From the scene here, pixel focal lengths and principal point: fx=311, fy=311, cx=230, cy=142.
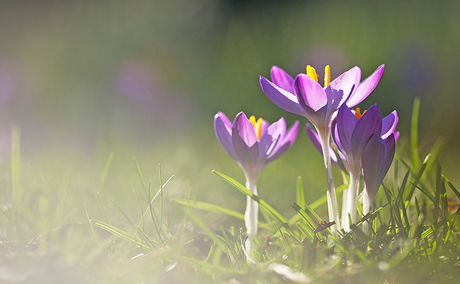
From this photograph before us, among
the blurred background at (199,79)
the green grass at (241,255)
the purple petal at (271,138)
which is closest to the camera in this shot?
the green grass at (241,255)

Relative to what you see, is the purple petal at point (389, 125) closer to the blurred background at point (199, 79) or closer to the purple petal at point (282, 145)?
the purple petal at point (282, 145)

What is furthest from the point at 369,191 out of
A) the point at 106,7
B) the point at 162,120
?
the point at 106,7

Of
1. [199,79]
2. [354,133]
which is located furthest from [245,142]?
[199,79]

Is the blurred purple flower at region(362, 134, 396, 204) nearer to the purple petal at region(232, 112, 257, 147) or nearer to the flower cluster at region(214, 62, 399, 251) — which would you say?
the flower cluster at region(214, 62, 399, 251)

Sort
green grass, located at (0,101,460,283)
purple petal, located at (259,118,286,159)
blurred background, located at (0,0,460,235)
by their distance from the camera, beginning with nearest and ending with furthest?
green grass, located at (0,101,460,283) < purple petal, located at (259,118,286,159) < blurred background, located at (0,0,460,235)

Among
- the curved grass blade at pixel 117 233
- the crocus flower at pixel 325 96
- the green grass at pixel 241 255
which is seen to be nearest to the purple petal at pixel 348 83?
the crocus flower at pixel 325 96

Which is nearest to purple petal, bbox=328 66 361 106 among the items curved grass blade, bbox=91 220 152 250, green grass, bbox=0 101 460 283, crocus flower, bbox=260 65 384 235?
crocus flower, bbox=260 65 384 235

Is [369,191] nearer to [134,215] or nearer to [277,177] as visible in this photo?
[134,215]
